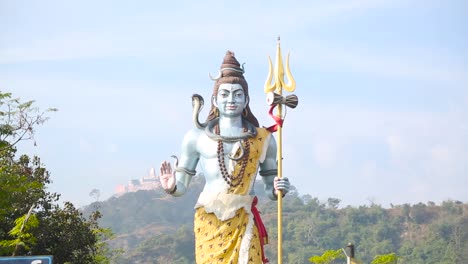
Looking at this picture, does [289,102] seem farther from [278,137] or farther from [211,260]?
[211,260]

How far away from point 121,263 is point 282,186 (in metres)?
47.7

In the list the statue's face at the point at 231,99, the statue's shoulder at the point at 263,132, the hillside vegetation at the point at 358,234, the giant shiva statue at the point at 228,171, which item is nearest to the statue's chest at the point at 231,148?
the giant shiva statue at the point at 228,171

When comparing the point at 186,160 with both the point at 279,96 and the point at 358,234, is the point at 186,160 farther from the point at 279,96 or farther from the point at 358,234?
the point at 358,234

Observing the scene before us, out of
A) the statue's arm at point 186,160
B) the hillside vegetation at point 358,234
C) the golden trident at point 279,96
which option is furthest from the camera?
the hillside vegetation at point 358,234

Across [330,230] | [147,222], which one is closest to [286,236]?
[330,230]

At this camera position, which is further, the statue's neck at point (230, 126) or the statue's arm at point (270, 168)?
the statue's arm at point (270, 168)

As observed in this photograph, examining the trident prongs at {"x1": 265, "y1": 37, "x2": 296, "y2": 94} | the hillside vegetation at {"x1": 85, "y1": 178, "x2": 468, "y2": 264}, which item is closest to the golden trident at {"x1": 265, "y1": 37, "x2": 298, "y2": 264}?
the trident prongs at {"x1": 265, "y1": 37, "x2": 296, "y2": 94}

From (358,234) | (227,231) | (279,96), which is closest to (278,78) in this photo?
(279,96)

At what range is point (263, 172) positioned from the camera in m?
10.6

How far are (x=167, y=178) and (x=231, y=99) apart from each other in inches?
41.3

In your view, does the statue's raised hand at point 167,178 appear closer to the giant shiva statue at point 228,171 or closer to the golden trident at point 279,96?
the giant shiva statue at point 228,171

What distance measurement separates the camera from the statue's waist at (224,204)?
10.1 m

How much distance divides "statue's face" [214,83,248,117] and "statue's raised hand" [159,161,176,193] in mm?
807

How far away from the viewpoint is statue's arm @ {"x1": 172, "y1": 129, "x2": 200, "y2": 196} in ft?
34.5
